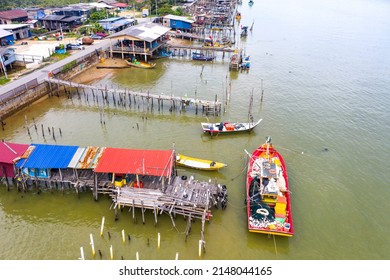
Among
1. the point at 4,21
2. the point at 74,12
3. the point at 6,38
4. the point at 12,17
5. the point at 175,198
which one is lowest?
the point at 175,198

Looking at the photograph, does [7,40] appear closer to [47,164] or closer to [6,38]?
[6,38]

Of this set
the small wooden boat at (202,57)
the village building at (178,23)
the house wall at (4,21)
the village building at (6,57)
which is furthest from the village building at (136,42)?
the house wall at (4,21)

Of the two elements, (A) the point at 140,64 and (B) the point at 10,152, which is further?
(A) the point at 140,64

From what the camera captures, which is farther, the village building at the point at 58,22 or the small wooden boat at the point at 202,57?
the village building at the point at 58,22


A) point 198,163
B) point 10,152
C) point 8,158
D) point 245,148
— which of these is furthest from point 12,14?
point 245,148

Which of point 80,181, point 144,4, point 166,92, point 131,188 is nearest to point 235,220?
point 131,188

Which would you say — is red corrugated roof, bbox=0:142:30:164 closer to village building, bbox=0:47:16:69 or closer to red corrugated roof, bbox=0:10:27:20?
village building, bbox=0:47:16:69

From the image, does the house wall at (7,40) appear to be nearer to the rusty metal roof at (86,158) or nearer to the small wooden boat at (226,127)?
the rusty metal roof at (86,158)
